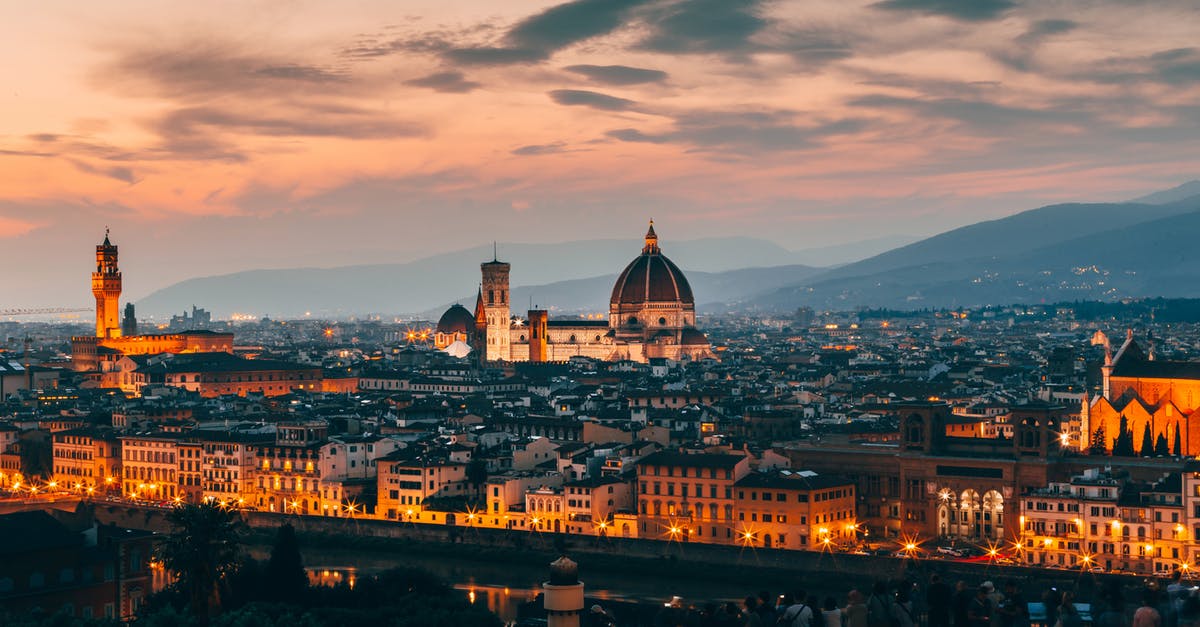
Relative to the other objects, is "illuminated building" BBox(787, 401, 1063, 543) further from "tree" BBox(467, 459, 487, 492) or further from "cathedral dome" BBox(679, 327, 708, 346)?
"cathedral dome" BBox(679, 327, 708, 346)

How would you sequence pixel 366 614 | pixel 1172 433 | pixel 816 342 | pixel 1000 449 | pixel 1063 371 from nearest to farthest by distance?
pixel 366 614 < pixel 1000 449 < pixel 1172 433 < pixel 1063 371 < pixel 816 342

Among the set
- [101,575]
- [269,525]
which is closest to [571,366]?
[269,525]

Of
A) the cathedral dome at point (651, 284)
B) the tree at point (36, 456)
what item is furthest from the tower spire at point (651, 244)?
the tree at point (36, 456)

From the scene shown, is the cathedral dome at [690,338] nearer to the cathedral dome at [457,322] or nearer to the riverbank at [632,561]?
the cathedral dome at [457,322]

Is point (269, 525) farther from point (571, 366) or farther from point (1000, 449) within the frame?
point (571, 366)

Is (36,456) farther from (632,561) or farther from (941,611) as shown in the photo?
(941,611)

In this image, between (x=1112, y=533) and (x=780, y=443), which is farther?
(x=780, y=443)

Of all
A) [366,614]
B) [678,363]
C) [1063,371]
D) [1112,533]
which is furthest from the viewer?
→ [678,363]

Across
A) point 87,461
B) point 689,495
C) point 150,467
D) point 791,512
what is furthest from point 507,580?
point 87,461
